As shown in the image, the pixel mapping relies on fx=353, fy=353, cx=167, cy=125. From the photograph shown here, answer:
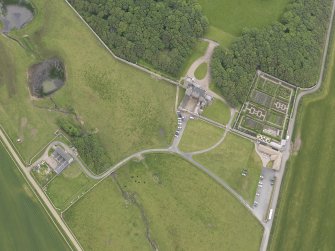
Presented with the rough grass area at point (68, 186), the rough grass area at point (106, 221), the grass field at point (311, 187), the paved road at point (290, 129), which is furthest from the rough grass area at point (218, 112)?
the rough grass area at point (68, 186)

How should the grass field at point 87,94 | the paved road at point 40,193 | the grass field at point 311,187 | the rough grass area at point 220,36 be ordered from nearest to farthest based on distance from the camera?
the paved road at point 40,193, the grass field at point 311,187, the grass field at point 87,94, the rough grass area at point 220,36

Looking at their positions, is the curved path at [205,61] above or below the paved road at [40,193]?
above

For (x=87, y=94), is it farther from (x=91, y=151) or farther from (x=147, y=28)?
(x=147, y=28)

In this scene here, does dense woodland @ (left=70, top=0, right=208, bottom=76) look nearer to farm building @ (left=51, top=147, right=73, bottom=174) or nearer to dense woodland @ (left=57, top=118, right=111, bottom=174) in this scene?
dense woodland @ (left=57, top=118, right=111, bottom=174)

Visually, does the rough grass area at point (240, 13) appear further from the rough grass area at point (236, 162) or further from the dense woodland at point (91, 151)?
the dense woodland at point (91, 151)

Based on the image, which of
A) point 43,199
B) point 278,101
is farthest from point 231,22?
point 43,199
